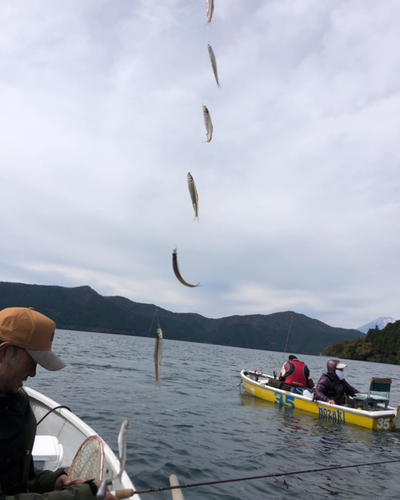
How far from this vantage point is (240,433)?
11.7 m

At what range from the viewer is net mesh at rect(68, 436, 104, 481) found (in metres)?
4.29

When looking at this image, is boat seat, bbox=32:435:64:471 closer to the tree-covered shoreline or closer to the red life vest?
the red life vest

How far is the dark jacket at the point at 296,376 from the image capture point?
55.8 feet

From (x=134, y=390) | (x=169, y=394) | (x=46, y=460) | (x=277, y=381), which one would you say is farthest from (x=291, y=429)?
(x=46, y=460)

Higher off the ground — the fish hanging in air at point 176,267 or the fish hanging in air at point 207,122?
the fish hanging in air at point 207,122

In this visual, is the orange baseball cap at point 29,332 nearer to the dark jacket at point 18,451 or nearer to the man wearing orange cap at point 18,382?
the man wearing orange cap at point 18,382

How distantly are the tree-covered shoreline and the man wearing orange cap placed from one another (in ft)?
439

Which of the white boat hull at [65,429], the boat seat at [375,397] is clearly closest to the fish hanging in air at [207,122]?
the white boat hull at [65,429]

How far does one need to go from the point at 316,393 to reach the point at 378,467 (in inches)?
208

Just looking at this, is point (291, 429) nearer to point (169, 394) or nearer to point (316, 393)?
point (316, 393)

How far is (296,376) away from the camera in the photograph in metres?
17.1

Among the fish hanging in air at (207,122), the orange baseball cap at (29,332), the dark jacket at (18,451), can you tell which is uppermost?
the fish hanging in air at (207,122)

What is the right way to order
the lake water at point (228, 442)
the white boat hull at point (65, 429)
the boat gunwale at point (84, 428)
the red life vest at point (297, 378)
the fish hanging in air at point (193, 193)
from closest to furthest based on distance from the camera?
the fish hanging in air at point (193, 193) < the boat gunwale at point (84, 428) < the white boat hull at point (65, 429) < the lake water at point (228, 442) < the red life vest at point (297, 378)

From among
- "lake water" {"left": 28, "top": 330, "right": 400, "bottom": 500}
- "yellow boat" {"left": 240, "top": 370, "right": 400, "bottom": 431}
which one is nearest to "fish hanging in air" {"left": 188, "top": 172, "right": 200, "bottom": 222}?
"lake water" {"left": 28, "top": 330, "right": 400, "bottom": 500}
